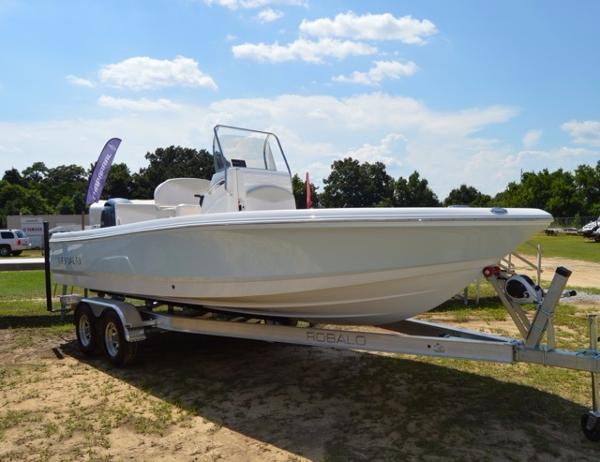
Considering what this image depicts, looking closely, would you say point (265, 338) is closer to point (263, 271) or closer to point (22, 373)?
point (263, 271)

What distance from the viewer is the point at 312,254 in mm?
3938

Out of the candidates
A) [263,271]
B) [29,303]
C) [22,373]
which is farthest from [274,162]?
[29,303]

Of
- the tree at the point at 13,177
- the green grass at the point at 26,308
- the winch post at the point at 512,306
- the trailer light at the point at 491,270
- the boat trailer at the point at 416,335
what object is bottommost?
the green grass at the point at 26,308

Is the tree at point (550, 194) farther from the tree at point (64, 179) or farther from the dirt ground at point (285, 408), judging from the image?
the tree at point (64, 179)

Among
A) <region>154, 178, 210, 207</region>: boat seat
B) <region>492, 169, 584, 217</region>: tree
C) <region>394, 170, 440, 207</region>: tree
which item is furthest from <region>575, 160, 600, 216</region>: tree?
<region>154, 178, 210, 207</region>: boat seat

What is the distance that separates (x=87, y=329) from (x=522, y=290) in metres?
4.67

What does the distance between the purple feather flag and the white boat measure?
20.4 feet

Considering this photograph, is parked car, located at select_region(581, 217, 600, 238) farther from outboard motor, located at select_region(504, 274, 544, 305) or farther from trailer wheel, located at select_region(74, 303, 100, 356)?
trailer wheel, located at select_region(74, 303, 100, 356)

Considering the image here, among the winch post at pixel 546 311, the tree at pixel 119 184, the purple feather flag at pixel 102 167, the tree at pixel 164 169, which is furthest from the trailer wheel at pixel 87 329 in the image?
the tree at pixel 119 184

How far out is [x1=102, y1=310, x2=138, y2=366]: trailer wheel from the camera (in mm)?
5414

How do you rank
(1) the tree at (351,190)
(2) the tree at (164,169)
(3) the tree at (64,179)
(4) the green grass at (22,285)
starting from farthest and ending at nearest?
(3) the tree at (64,179) → (2) the tree at (164,169) → (4) the green grass at (22,285) → (1) the tree at (351,190)

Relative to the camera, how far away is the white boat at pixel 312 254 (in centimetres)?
372

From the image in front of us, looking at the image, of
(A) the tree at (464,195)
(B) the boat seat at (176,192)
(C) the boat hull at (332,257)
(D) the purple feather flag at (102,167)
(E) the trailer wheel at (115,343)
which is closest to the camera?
(C) the boat hull at (332,257)

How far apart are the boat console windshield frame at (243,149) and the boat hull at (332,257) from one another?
122 cm
